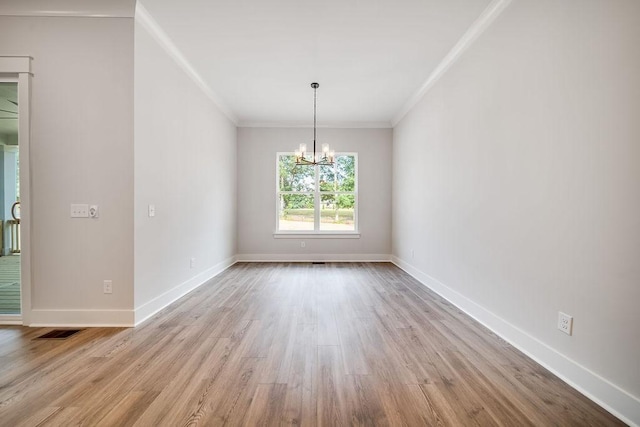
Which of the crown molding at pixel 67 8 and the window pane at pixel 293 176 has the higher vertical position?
the crown molding at pixel 67 8

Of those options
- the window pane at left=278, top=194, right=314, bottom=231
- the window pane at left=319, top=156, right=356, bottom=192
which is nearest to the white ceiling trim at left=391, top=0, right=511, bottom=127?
the window pane at left=319, top=156, right=356, bottom=192

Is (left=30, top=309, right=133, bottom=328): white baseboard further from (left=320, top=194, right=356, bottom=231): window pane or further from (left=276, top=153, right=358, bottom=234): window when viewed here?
(left=320, top=194, right=356, bottom=231): window pane

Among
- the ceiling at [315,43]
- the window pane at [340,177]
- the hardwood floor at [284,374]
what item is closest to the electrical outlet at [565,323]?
the hardwood floor at [284,374]

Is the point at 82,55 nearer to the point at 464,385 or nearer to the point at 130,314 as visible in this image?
the point at 130,314

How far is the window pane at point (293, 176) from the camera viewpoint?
6492 millimetres

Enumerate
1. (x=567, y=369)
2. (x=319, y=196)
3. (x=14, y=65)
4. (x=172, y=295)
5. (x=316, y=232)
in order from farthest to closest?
(x=319, y=196) < (x=316, y=232) < (x=172, y=295) < (x=14, y=65) < (x=567, y=369)

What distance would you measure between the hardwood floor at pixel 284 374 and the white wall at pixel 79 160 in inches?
14.3

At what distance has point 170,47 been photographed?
10.9ft

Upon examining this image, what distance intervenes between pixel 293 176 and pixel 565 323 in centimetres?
533

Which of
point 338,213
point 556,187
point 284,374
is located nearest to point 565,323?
point 556,187

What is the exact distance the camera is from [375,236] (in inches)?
252

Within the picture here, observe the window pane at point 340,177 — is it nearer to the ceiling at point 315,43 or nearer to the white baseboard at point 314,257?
the white baseboard at point 314,257

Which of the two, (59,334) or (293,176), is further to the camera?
(293,176)

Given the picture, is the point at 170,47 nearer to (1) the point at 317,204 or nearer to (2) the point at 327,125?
(2) the point at 327,125
